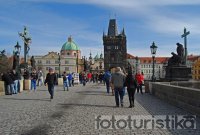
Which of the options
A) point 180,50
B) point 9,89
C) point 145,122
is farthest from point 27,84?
point 145,122

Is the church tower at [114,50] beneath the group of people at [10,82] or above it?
above

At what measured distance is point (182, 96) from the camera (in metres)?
14.1

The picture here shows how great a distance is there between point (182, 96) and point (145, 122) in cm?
417

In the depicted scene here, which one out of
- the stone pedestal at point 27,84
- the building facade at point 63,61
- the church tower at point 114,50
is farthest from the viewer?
the church tower at point 114,50

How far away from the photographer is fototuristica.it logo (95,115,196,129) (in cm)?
966

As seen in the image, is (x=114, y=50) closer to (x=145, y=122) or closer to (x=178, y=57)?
(x=178, y=57)

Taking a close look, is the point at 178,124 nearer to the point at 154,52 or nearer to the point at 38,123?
the point at 38,123

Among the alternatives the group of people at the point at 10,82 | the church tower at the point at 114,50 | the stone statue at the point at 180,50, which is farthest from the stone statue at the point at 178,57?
the church tower at the point at 114,50

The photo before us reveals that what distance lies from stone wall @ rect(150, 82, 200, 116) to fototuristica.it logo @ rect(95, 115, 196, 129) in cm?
60

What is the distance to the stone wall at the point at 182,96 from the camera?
11.9 metres

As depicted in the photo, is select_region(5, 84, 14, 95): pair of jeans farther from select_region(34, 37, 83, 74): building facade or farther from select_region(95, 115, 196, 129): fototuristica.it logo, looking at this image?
select_region(34, 37, 83, 74): building facade

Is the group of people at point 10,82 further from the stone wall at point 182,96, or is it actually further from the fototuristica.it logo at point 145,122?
the fototuristica.it logo at point 145,122

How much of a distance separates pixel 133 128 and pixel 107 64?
140662 millimetres

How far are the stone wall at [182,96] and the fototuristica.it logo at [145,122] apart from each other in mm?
604
